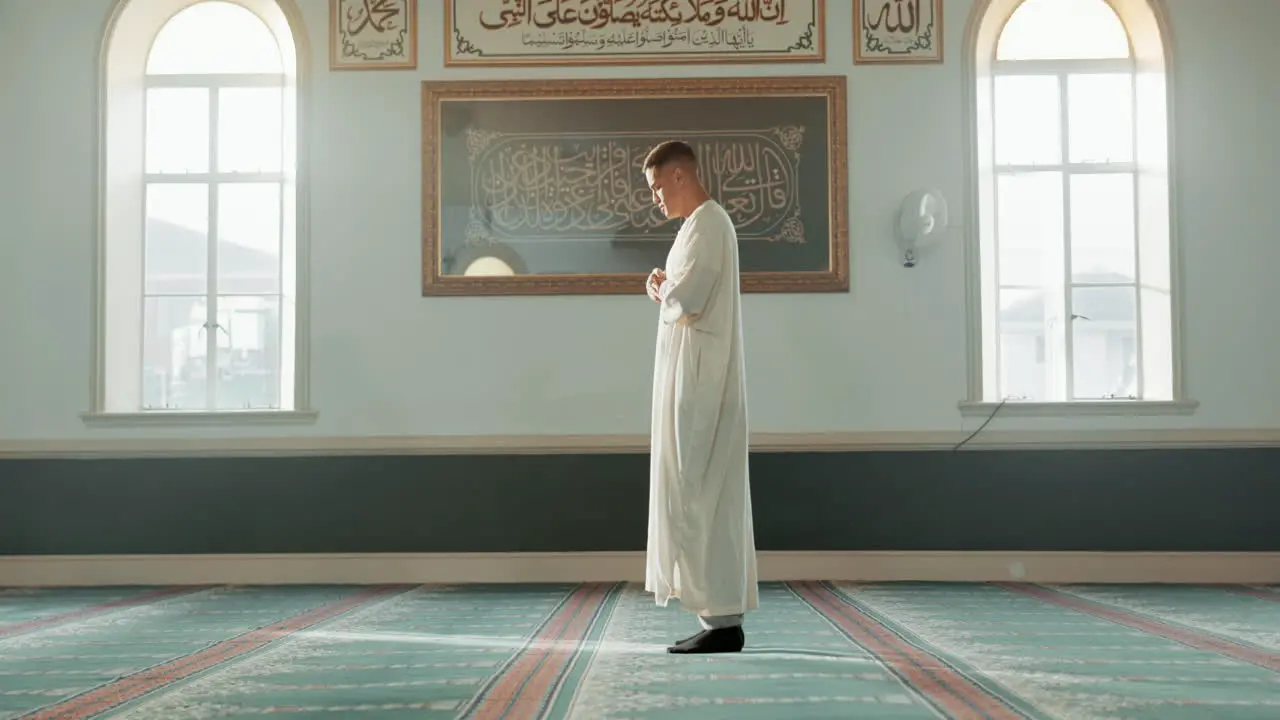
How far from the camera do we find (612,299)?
A: 17.6ft

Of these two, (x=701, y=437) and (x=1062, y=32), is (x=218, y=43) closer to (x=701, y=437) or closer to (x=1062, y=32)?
(x=701, y=437)

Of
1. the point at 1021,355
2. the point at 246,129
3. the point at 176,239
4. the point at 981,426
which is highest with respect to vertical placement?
the point at 246,129

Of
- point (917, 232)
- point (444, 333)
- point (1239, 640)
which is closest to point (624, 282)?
point (444, 333)

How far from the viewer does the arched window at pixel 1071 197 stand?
5.55 metres

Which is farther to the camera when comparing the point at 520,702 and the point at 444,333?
the point at 444,333

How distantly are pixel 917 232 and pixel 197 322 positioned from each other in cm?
327

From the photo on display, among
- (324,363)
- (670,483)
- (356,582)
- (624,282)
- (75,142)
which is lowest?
(356,582)

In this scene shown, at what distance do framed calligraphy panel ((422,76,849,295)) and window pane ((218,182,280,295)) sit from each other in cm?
82

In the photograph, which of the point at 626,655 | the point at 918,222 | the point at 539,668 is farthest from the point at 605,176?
the point at 539,668

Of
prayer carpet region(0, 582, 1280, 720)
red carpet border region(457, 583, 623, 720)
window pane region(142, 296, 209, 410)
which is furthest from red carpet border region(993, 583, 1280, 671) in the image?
window pane region(142, 296, 209, 410)

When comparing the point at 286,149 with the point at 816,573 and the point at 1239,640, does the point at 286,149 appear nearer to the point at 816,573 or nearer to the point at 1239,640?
the point at 816,573

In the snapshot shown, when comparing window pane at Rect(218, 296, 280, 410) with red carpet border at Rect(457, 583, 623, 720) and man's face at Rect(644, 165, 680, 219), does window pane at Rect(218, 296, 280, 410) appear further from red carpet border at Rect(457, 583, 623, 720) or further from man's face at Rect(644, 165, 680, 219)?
man's face at Rect(644, 165, 680, 219)

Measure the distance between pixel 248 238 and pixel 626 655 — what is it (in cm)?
328

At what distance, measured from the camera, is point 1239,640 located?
3.55 m
